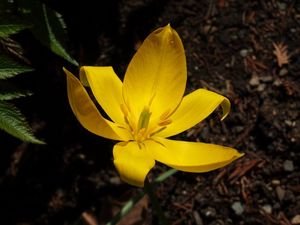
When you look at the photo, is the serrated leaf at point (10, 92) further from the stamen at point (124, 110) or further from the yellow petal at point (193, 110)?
the yellow petal at point (193, 110)

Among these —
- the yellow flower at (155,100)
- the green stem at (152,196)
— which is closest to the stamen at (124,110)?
the yellow flower at (155,100)

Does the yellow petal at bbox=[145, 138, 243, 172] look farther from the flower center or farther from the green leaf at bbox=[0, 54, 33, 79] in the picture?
the green leaf at bbox=[0, 54, 33, 79]

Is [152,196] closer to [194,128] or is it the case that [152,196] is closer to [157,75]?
[157,75]

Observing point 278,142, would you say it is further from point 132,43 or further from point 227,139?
point 132,43

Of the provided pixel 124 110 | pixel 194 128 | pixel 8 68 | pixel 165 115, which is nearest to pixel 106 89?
pixel 124 110

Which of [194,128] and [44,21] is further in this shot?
[194,128]

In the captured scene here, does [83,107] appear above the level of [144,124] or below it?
above

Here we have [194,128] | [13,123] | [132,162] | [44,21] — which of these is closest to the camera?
[132,162]
